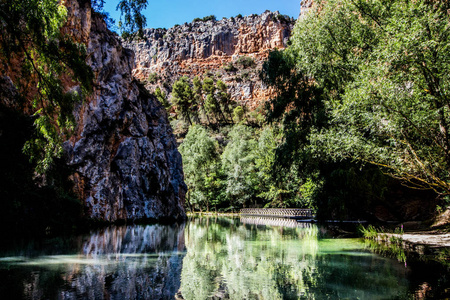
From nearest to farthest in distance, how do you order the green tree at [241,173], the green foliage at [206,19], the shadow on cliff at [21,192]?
the shadow on cliff at [21,192] < the green tree at [241,173] < the green foliage at [206,19]

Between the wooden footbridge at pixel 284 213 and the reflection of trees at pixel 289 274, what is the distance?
22.4m

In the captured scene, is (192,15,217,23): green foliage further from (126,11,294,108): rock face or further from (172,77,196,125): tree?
(172,77,196,125): tree

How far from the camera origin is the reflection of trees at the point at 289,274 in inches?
227

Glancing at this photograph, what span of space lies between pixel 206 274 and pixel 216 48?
101 m

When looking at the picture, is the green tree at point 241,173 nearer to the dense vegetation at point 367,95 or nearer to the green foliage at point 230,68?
the dense vegetation at point 367,95

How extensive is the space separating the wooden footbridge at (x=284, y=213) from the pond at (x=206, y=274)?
2260 centimetres

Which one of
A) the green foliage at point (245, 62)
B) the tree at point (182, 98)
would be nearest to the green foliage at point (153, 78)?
the tree at point (182, 98)

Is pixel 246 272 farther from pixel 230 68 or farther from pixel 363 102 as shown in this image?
pixel 230 68

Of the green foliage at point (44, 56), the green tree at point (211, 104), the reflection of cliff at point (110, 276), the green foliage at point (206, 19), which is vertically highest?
the green foliage at point (206, 19)

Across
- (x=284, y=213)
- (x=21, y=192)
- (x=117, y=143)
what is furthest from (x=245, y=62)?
(x=21, y=192)

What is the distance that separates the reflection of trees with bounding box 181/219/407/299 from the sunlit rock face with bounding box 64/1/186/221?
46.8 feet

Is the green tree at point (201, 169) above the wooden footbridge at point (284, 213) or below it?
above

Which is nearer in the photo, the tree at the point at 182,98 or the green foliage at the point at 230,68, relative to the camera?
the tree at the point at 182,98

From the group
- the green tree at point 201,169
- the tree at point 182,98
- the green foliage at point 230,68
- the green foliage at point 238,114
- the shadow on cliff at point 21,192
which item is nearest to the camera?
the shadow on cliff at point 21,192
